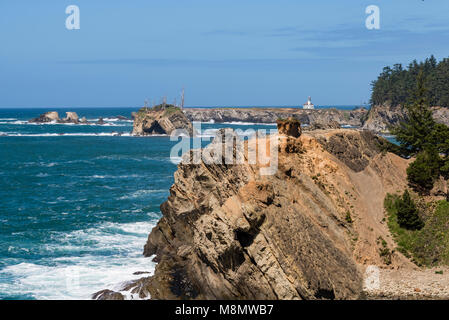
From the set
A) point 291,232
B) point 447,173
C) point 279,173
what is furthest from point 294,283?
point 447,173

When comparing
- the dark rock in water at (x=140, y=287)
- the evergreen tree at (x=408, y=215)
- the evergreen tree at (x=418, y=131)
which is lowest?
the dark rock in water at (x=140, y=287)

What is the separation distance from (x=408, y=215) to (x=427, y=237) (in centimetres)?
211

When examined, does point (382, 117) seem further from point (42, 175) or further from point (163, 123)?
Answer: point (42, 175)

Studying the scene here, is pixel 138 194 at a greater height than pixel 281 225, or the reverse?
pixel 281 225

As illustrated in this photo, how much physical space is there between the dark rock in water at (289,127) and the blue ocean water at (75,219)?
15.1 metres

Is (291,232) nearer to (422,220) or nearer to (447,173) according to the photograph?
(422,220)

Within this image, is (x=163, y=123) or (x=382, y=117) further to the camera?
(x=382, y=117)

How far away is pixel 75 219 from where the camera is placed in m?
54.6

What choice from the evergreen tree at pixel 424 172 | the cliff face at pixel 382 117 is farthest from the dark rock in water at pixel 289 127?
the cliff face at pixel 382 117

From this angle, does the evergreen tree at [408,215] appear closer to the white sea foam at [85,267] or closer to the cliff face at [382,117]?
the white sea foam at [85,267]

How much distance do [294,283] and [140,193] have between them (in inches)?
1635

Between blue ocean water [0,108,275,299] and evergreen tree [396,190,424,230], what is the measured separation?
2006 cm

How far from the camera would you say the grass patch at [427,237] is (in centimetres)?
3628

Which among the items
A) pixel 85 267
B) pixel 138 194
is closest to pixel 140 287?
pixel 85 267
